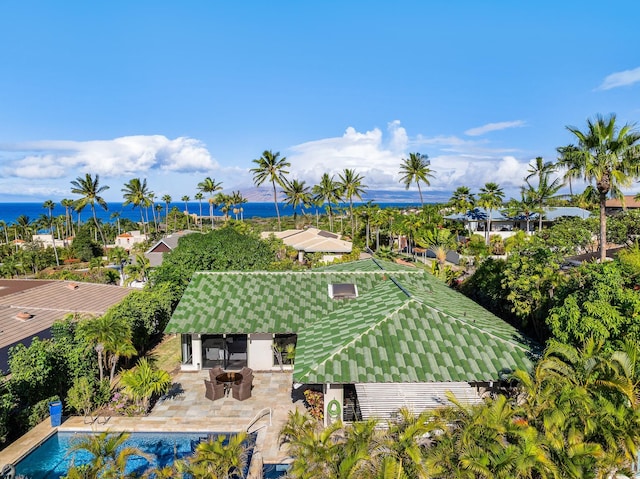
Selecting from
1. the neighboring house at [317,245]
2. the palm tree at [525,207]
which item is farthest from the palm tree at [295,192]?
the palm tree at [525,207]

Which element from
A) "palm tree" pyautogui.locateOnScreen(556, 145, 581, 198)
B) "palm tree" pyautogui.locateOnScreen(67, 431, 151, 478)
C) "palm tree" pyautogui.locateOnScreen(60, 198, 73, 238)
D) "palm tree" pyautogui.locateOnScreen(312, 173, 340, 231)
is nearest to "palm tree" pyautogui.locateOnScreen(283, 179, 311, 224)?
"palm tree" pyautogui.locateOnScreen(312, 173, 340, 231)

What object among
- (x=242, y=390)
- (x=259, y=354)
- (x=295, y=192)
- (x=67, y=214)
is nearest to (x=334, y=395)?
(x=242, y=390)

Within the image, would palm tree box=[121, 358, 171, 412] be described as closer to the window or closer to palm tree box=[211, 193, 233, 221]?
the window

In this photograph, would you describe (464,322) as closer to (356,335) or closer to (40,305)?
(356,335)

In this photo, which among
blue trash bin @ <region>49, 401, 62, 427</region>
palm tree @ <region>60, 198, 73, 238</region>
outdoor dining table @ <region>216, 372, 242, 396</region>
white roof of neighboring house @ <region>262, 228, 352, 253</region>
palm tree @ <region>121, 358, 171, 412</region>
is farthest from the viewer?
palm tree @ <region>60, 198, 73, 238</region>

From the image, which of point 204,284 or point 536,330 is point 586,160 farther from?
point 204,284

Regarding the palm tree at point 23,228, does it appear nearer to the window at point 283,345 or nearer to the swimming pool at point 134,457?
the window at point 283,345
